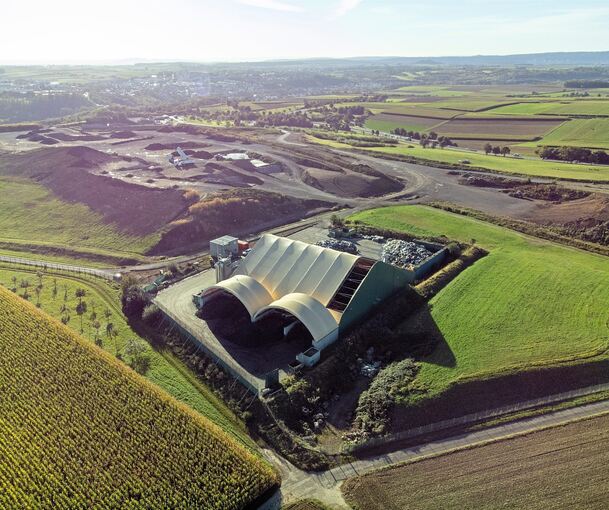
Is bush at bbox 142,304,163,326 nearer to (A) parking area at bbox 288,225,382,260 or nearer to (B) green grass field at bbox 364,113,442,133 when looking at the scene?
(A) parking area at bbox 288,225,382,260

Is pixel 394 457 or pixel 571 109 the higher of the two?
pixel 571 109

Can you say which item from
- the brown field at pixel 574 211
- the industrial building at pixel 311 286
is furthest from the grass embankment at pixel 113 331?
the brown field at pixel 574 211

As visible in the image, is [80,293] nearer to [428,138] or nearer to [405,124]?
[428,138]

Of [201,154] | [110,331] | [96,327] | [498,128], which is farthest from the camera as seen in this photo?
[498,128]

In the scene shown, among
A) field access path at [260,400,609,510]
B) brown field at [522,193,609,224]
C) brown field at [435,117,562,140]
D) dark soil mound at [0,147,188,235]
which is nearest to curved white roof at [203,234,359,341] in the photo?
field access path at [260,400,609,510]

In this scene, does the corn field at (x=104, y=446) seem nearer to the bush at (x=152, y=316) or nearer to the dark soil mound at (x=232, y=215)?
the bush at (x=152, y=316)

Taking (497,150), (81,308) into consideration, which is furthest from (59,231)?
(497,150)

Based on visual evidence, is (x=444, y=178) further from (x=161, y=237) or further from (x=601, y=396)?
(x=601, y=396)
